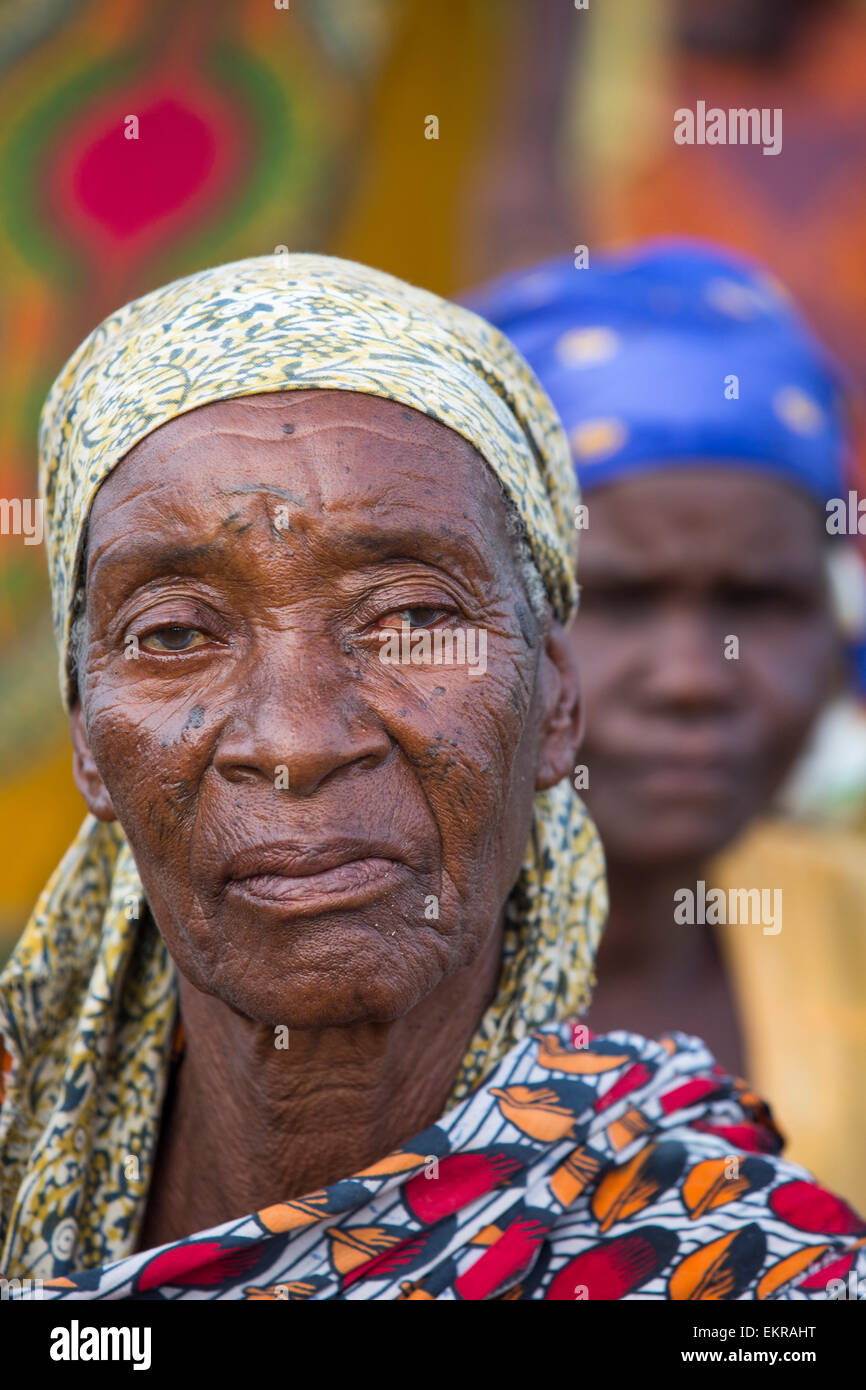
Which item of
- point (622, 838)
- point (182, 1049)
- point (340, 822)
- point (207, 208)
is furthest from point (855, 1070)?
point (207, 208)

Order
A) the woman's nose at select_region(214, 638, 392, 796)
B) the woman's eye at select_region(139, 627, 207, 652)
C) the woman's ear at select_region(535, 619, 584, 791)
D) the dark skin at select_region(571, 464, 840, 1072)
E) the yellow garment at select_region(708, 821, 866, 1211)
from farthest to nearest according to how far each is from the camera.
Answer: the yellow garment at select_region(708, 821, 866, 1211), the dark skin at select_region(571, 464, 840, 1072), the woman's ear at select_region(535, 619, 584, 791), the woman's eye at select_region(139, 627, 207, 652), the woman's nose at select_region(214, 638, 392, 796)

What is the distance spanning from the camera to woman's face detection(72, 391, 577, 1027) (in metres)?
2.08

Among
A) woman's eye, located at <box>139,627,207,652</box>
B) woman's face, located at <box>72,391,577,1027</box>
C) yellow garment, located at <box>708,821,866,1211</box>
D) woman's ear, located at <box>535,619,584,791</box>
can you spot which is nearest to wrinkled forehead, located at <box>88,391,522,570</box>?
woman's face, located at <box>72,391,577,1027</box>

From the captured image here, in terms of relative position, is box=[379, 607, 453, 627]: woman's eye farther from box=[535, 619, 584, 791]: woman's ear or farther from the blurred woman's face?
the blurred woman's face

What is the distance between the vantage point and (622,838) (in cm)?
437

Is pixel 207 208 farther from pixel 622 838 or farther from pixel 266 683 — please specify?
pixel 266 683

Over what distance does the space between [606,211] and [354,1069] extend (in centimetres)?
453

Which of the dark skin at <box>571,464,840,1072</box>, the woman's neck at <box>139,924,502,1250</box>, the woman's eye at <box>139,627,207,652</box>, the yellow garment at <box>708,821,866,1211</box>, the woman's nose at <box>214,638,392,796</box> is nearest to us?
the woman's nose at <box>214,638,392,796</box>

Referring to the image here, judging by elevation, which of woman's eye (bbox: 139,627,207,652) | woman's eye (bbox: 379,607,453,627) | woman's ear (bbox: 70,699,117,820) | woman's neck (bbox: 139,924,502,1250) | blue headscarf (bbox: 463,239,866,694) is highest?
blue headscarf (bbox: 463,239,866,694)

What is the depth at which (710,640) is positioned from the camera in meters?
4.31

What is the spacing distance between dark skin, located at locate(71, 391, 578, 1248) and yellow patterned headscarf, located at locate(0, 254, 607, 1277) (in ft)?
0.21

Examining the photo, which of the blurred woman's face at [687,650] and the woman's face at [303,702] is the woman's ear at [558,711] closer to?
the woman's face at [303,702]

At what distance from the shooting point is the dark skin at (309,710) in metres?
2.09
